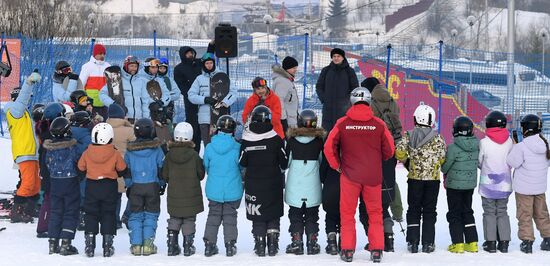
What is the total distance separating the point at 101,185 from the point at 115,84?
2.80m

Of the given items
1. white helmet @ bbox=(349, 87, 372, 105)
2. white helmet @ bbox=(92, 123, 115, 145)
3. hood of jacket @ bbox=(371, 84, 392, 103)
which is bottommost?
white helmet @ bbox=(92, 123, 115, 145)

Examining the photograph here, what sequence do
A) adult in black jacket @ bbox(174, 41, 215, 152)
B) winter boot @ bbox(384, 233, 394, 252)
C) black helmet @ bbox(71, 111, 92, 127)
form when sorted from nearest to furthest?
winter boot @ bbox(384, 233, 394, 252), black helmet @ bbox(71, 111, 92, 127), adult in black jacket @ bbox(174, 41, 215, 152)

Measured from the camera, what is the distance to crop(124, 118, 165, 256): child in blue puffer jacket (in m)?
10.5

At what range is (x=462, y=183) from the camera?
34.6ft

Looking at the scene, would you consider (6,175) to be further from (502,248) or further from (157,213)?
(502,248)

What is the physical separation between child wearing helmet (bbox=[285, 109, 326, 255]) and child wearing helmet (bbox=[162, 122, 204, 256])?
907mm

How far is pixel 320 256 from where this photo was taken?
10320 millimetres

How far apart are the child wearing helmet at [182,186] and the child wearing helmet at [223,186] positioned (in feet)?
0.45

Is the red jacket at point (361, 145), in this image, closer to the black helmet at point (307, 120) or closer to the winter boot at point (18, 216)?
the black helmet at point (307, 120)

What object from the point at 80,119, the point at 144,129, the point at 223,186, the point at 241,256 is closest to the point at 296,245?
the point at 241,256

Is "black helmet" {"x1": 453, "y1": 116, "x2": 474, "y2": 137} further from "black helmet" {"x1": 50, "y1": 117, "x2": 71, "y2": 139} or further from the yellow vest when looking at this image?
the yellow vest

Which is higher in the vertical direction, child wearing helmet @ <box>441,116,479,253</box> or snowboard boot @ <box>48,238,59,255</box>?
child wearing helmet @ <box>441,116,479,253</box>

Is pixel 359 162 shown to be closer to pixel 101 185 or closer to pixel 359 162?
pixel 359 162

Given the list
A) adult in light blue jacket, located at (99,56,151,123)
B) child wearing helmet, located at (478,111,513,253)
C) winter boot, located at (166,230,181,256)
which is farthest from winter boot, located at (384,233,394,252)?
adult in light blue jacket, located at (99,56,151,123)
